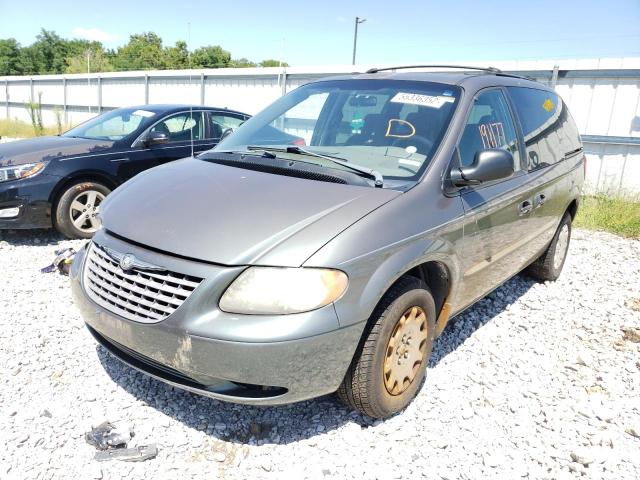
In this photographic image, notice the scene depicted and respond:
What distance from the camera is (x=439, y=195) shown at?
271 cm

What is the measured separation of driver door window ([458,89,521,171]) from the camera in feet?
9.98

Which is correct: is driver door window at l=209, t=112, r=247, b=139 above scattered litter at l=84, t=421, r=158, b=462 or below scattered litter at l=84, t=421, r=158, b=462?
above

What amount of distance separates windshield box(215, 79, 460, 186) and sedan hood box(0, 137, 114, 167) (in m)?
2.87

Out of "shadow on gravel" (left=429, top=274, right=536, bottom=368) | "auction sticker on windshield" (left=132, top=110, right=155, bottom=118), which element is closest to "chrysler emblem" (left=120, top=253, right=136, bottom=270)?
"shadow on gravel" (left=429, top=274, right=536, bottom=368)

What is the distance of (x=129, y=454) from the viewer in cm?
232

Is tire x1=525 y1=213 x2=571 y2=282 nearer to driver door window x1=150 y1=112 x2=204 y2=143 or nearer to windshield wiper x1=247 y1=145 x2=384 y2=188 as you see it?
windshield wiper x1=247 y1=145 x2=384 y2=188

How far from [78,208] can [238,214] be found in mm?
3915

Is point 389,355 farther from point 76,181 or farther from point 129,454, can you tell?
point 76,181

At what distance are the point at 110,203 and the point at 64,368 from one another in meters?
1.09

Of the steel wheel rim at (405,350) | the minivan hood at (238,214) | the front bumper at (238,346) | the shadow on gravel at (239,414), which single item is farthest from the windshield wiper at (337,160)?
the shadow on gravel at (239,414)

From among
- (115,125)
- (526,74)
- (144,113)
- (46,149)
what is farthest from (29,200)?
(526,74)

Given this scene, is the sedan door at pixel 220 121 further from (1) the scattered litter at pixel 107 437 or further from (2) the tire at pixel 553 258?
(1) the scattered litter at pixel 107 437

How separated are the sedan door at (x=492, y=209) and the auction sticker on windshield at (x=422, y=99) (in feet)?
0.64

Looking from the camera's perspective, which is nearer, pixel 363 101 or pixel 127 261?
pixel 127 261
